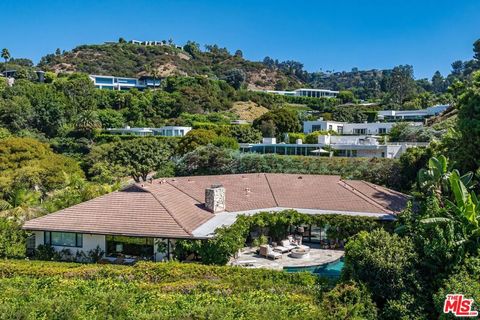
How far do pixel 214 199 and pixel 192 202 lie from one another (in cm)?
154

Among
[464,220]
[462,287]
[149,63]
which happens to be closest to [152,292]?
[462,287]

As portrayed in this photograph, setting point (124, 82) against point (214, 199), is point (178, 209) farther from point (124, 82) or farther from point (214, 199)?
point (124, 82)

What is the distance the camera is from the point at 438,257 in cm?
1700

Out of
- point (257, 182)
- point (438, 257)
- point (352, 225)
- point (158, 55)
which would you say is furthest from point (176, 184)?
point (158, 55)

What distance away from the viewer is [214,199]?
28.8 meters

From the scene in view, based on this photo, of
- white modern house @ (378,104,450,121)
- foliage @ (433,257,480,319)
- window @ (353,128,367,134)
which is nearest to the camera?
foliage @ (433,257,480,319)

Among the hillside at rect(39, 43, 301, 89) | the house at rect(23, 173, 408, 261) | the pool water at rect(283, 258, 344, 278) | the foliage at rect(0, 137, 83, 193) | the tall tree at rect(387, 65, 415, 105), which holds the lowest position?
the pool water at rect(283, 258, 344, 278)

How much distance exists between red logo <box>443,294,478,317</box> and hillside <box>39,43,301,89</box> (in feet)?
408

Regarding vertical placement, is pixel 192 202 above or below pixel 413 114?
below

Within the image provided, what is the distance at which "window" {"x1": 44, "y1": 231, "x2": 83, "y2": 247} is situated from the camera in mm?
24438

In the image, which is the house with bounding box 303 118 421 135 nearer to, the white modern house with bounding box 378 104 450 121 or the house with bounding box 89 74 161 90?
the white modern house with bounding box 378 104 450 121

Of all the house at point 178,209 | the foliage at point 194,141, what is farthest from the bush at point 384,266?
the foliage at point 194,141

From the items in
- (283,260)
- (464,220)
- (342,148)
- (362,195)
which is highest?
(342,148)

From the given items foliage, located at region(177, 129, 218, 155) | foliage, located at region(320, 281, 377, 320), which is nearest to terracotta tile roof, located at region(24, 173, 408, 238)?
foliage, located at region(320, 281, 377, 320)
